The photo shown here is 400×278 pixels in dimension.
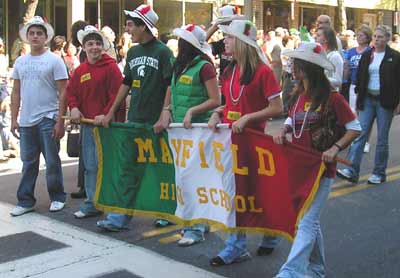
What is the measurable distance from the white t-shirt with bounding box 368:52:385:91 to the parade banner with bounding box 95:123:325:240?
3.54m

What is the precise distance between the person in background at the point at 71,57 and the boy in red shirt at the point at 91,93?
5797 mm

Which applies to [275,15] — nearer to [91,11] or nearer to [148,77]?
[91,11]

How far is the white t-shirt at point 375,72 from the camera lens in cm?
799

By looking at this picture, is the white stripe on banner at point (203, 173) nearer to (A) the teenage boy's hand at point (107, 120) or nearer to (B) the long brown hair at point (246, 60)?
(B) the long brown hair at point (246, 60)

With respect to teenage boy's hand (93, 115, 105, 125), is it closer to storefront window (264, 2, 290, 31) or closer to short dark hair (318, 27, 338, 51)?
short dark hair (318, 27, 338, 51)

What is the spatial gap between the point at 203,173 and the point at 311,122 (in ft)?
3.67

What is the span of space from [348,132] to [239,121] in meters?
0.82

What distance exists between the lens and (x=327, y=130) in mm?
4395

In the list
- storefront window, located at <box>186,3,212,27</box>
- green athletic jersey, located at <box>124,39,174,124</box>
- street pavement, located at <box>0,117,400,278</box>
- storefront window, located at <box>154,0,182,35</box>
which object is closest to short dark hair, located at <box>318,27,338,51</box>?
street pavement, located at <box>0,117,400,278</box>

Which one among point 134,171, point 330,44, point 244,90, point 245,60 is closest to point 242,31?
point 245,60

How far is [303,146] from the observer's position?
446 centimetres

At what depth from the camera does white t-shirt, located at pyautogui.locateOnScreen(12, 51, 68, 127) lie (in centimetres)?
644

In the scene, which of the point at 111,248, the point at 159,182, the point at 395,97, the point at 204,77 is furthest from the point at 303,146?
the point at 395,97

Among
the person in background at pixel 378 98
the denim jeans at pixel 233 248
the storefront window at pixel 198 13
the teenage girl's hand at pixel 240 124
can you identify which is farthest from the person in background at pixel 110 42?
the storefront window at pixel 198 13
